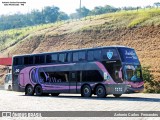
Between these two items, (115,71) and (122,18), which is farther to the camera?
(122,18)

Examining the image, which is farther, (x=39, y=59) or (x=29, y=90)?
(x=29, y=90)

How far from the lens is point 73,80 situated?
26875 millimetres

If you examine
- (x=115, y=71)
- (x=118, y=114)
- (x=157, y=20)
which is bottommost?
(x=118, y=114)

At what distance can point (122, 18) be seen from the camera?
67125 mm

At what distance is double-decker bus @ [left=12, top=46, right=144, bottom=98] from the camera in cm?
2412

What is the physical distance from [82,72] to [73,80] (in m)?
1.05

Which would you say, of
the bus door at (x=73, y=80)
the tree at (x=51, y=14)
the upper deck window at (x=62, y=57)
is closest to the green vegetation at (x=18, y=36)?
the upper deck window at (x=62, y=57)

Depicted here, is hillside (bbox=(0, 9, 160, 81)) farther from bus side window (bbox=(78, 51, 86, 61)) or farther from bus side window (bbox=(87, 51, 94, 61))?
bus side window (bbox=(87, 51, 94, 61))

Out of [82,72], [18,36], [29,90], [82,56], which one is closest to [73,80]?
[82,72]

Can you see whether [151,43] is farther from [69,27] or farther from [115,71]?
[115,71]

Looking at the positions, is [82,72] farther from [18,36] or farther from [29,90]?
[18,36]

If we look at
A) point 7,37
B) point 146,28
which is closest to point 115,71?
point 146,28

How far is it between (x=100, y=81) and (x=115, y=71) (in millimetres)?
1472

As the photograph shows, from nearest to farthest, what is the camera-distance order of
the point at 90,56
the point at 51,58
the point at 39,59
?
1. the point at 90,56
2. the point at 51,58
3. the point at 39,59
